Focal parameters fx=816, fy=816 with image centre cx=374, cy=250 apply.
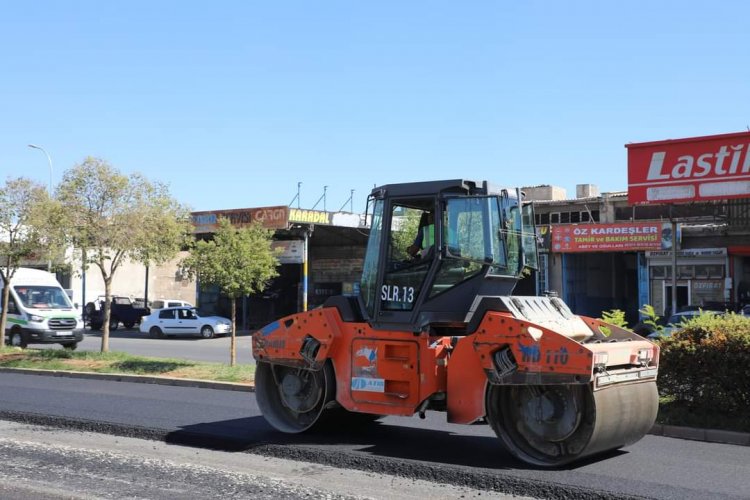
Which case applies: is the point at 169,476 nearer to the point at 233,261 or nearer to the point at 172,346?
the point at 233,261

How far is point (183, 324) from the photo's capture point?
36.5m

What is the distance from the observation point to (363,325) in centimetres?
934

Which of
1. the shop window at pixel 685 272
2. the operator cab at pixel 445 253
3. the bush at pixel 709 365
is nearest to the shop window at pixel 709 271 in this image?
the shop window at pixel 685 272

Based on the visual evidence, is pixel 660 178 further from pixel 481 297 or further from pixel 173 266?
pixel 173 266

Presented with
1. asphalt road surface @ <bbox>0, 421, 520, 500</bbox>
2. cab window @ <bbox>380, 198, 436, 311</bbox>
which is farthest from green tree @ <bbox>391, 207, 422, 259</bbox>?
asphalt road surface @ <bbox>0, 421, 520, 500</bbox>

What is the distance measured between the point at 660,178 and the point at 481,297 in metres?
17.3

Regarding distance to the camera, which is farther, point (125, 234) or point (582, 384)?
point (125, 234)

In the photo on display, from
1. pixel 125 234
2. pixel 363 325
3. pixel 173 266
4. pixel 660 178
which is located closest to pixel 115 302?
pixel 173 266

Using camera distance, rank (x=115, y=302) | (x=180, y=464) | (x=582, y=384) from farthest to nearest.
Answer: (x=115, y=302) < (x=180, y=464) < (x=582, y=384)

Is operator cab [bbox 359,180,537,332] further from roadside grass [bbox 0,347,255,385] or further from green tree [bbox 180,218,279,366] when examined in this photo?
green tree [bbox 180,218,279,366]

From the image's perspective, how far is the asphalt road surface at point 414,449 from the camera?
738cm

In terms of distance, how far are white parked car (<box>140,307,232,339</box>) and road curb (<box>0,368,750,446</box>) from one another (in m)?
17.2

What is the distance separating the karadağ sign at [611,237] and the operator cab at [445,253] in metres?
26.0

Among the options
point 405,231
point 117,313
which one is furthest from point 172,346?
point 405,231
